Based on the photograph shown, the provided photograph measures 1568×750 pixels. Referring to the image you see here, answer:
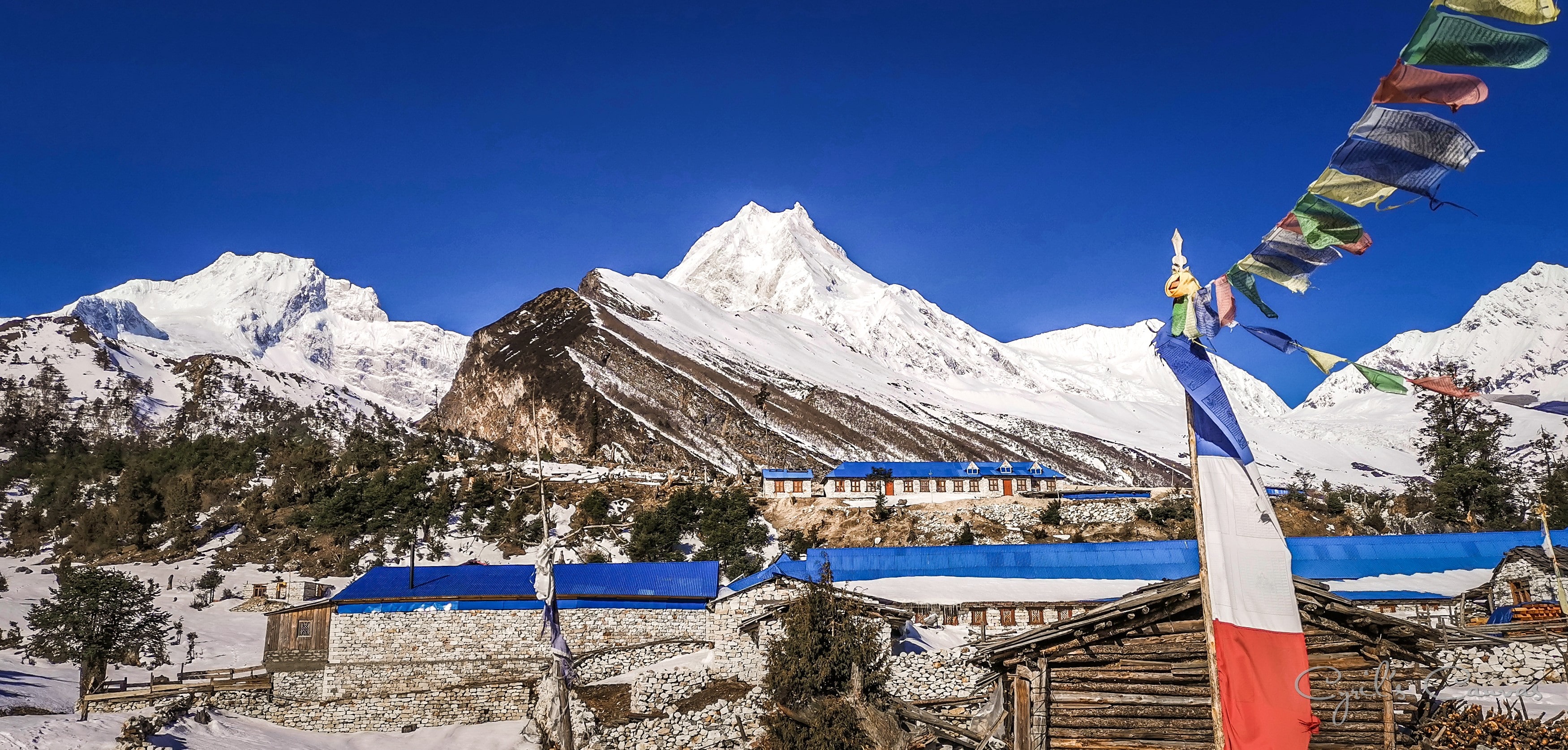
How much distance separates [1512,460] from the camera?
10544 cm

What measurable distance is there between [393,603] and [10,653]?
14106mm

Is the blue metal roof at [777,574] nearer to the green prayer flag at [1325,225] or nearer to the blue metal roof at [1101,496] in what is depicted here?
the green prayer flag at [1325,225]

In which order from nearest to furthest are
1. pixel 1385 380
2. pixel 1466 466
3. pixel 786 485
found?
1. pixel 1385 380
2. pixel 1466 466
3. pixel 786 485

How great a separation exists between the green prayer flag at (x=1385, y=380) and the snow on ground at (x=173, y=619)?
33687 mm

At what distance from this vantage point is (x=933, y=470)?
66.1 m

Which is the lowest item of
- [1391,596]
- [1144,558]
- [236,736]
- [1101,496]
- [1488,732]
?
[236,736]

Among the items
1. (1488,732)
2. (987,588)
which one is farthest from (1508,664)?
(987,588)

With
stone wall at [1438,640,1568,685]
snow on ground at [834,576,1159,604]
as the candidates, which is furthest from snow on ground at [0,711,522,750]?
stone wall at [1438,640,1568,685]

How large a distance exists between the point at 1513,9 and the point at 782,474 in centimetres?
6201

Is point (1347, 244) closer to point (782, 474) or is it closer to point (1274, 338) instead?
point (1274, 338)

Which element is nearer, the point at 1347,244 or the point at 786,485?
the point at 1347,244

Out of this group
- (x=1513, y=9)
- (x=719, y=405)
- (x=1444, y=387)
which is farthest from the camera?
(x=719, y=405)

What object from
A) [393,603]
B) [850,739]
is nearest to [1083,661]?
[850,739]

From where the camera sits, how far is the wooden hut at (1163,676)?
11.4 m
